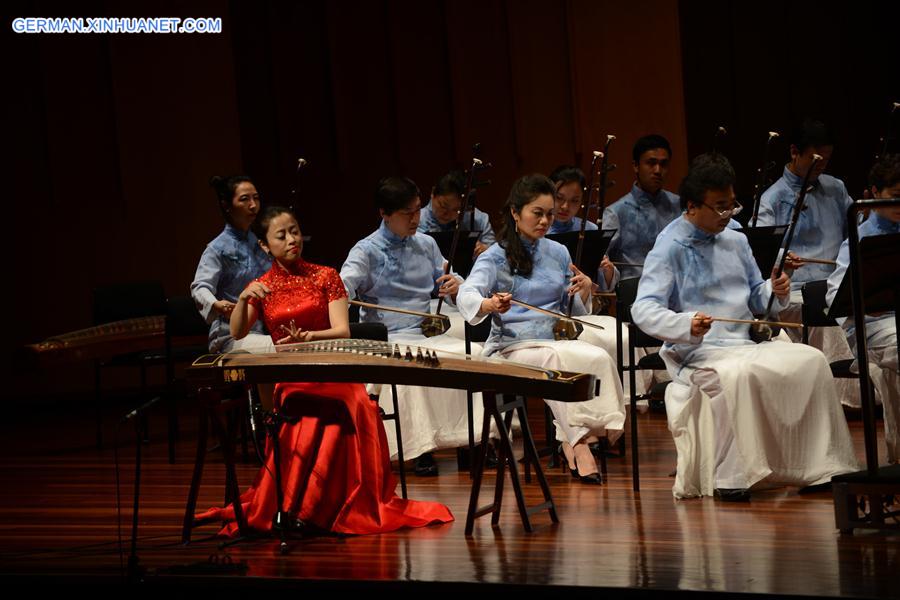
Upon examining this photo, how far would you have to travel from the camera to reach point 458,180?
19.6 ft

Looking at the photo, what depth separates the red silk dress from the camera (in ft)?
12.1

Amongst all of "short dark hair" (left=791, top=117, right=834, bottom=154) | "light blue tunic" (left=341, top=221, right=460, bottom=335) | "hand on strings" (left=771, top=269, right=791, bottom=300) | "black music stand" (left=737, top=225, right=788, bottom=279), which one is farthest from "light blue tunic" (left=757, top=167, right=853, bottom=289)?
"light blue tunic" (left=341, top=221, right=460, bottom=335)

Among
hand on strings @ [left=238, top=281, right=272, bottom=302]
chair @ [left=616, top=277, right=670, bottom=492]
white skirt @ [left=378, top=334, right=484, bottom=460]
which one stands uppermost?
hand on strings @ [left=238, top=281, right=272, bottom=302]

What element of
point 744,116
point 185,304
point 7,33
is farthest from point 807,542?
point 7,33

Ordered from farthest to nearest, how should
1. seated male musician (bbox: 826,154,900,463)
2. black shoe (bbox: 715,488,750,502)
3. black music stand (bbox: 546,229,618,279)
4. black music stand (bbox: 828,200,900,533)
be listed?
black music stand (bbox: 546,229,618,279) < seated male musician (bbox: 826,154,900,463) < black shoe (bbox: 715,488,750,502) < black music stand (bbox: 828,200,900,533)

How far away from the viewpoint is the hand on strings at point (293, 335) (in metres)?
3.99

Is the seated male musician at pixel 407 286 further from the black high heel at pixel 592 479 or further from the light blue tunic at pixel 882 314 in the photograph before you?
the light blue tunic at pixel 882 314

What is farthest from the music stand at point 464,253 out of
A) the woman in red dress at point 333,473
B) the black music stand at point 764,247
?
the woman in red dress at point 333,473

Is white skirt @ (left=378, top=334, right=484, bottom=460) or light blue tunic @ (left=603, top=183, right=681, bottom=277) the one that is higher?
light blue tunic @ (left=603, top=183, right=681, bottom=277)

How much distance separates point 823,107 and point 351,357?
5.44 metres

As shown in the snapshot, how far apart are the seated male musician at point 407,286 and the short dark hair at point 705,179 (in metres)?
1.13

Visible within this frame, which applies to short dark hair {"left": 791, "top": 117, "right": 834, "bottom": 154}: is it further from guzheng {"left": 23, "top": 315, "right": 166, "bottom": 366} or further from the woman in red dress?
guzheng {"left": 23, "top": 315, "right": 166, "bottom": 366}

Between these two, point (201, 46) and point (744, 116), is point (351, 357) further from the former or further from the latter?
point (744, 116)

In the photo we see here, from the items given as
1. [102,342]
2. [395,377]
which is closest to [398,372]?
[395,377]
